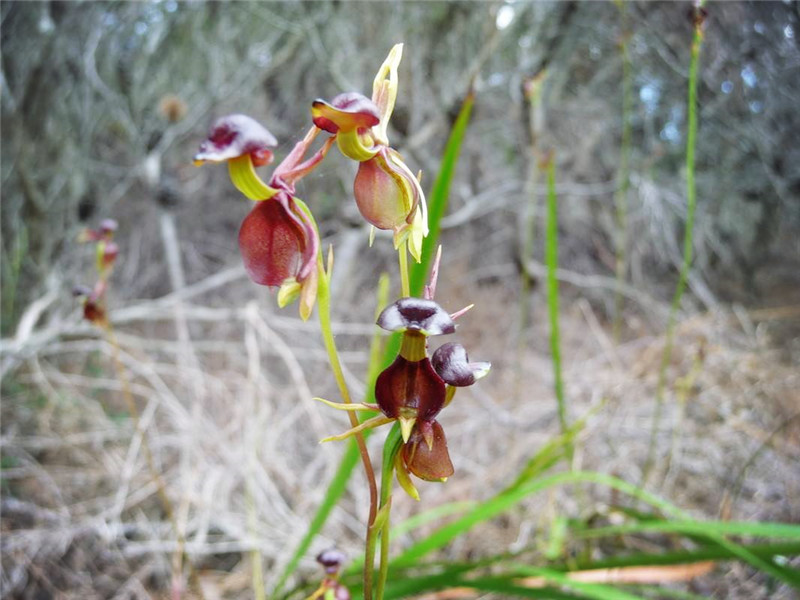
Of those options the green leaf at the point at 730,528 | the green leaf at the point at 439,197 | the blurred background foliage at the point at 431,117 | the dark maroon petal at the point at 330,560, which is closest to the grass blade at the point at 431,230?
the green leaf at the point at 439,197

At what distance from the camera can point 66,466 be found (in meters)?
1.19

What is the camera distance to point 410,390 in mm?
267

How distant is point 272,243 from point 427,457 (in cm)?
14

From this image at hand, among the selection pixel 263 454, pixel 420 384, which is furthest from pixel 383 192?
pixel 263 454

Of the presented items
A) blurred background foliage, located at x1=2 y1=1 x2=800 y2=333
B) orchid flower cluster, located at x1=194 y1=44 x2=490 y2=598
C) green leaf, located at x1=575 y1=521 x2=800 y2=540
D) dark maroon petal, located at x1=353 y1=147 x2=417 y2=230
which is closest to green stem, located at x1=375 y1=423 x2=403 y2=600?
orchid flower cluster, located at x1=194 y1=44 x2=490 y2=598

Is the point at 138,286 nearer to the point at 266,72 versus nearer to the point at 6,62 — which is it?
the point at 6,62

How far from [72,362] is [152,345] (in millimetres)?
405

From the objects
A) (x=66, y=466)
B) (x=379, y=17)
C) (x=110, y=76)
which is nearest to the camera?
(x=66, y=466)

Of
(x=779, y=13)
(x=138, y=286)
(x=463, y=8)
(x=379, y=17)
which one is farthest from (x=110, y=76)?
(x=779, y=13)

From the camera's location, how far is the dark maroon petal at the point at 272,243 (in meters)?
0.28

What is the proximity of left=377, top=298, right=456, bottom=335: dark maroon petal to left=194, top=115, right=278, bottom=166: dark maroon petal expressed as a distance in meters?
0.11

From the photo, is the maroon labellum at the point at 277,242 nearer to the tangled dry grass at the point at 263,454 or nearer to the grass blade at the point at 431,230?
the grass blade at the point at 431,230

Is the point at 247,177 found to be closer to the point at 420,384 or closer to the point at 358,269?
the point at 420,384

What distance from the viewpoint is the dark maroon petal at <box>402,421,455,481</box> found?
27 centimetres
